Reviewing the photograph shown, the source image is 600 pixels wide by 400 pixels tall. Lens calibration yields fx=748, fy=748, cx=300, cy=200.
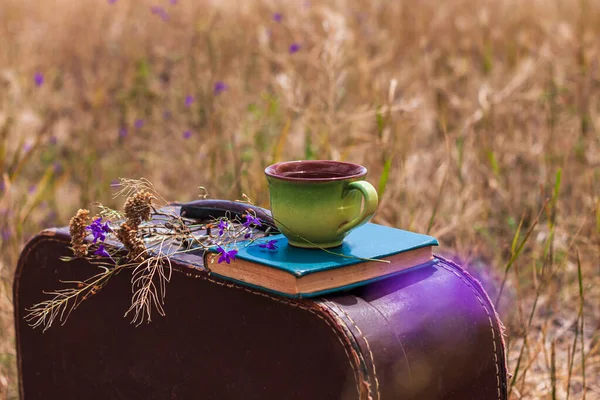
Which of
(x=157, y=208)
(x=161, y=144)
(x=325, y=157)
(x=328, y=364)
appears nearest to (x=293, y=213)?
(x=328, y=364)

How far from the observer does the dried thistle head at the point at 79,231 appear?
163 cm

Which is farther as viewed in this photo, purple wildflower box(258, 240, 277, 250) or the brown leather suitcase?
purple wildflower box(258, 240, 277, 250)

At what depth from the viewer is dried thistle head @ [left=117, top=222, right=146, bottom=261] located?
5.19 feet

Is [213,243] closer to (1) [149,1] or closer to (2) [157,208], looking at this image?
(2) [157,208]

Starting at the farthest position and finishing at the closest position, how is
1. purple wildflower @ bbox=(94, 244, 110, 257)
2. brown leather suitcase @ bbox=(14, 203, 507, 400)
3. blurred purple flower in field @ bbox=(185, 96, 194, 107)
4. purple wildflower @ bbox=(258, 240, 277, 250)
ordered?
blurred purple flower in field @ bbox=(185, 96, 194, 107), purple wildflower @ bbox=(94, 244, 110, 257), purple wildflower @ bbox=(258, 240, 277, 250), brown leather suitcase @ bbox=(14, 203, 507, 400)

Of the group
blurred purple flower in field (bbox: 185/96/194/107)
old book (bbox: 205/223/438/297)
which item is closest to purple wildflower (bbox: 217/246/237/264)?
old book (bbox: 205/223/438/297)

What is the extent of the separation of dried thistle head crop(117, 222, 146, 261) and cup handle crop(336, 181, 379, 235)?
0.45m

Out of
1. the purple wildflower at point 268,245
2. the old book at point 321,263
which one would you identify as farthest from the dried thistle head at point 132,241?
the purple wildflower at point 268,245

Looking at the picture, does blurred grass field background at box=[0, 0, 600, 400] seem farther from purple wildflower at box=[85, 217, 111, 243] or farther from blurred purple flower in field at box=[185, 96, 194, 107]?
purple wildflower at box=[85, 217, 111, 243]

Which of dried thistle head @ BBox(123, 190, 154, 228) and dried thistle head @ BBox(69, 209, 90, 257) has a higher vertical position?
dried thistle head @ BBox(123, 190, 154, 228)

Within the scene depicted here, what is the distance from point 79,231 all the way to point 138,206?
0.59 feet

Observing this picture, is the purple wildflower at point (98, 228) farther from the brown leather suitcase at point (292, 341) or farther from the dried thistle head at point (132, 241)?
the brown leather suitcase at point (292, 341)

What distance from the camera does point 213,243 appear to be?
1.55m

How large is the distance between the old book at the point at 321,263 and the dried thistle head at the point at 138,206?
0.56 ft
